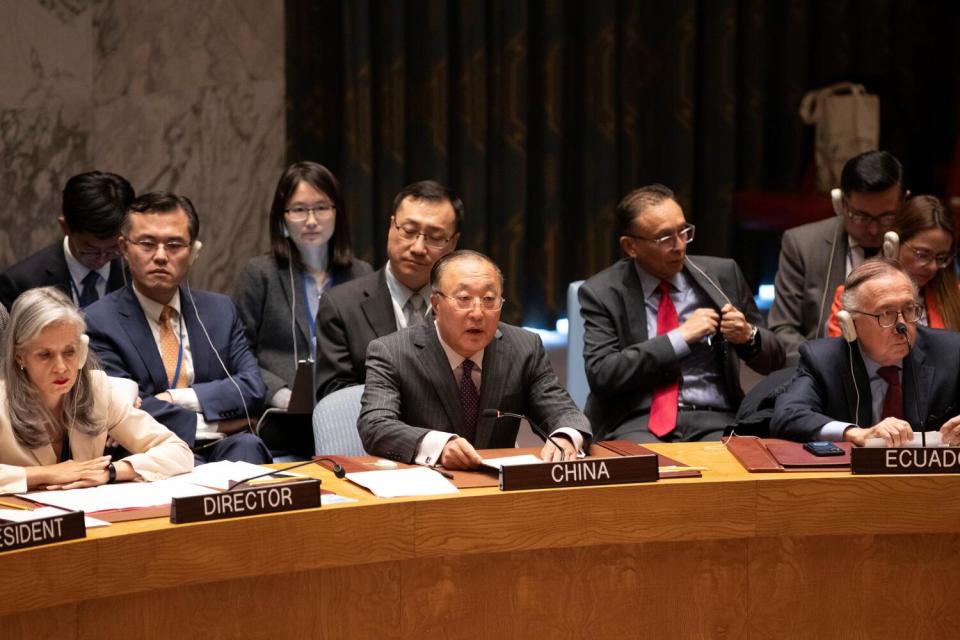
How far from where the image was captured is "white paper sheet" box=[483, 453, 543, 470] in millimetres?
2828

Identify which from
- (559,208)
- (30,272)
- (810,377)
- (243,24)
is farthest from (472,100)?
(810,377)

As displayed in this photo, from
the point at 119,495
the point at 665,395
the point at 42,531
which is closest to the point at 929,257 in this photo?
the point at 665,395

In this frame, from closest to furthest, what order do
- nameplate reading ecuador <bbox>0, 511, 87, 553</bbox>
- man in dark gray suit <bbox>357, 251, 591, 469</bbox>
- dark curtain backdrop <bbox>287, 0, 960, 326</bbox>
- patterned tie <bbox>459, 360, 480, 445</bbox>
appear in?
nameplate reading ecuador <bbox>0, 511, 87, 553</bbox>
man in dark gray suit <bbox>357, 251, 591, 469</bbox>
patterned tie <bbox>459, 360, 480, 445</bbox>
dark curtain backdrop <bbox>287, 0, 960, 326</bbox>

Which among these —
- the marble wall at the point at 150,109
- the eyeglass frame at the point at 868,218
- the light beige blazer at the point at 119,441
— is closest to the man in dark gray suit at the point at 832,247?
the eyeglass frame at the point at 868,218

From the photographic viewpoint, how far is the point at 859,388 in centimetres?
326

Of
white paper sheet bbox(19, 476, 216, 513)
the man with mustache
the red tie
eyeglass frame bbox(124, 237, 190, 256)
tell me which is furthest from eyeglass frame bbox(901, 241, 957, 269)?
white paper sheet bbox(19, 476, 216, 513)

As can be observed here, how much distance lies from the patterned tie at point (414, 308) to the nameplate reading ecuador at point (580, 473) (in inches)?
49.6

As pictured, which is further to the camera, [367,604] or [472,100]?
[472,100]

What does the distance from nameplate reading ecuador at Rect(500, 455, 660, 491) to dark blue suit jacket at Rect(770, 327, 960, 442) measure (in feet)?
1.98

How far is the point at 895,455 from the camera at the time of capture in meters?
2.81

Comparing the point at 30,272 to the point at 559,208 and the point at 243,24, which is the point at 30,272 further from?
the point at 559,208

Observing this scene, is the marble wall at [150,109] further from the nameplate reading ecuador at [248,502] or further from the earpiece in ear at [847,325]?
the earpiece in ear at [847,325]

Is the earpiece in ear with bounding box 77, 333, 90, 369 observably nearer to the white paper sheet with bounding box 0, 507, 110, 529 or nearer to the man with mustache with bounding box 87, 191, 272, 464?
the white paper sheet with bounding box 0, 507, 110, 529

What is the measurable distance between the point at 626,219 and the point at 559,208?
3373mm
